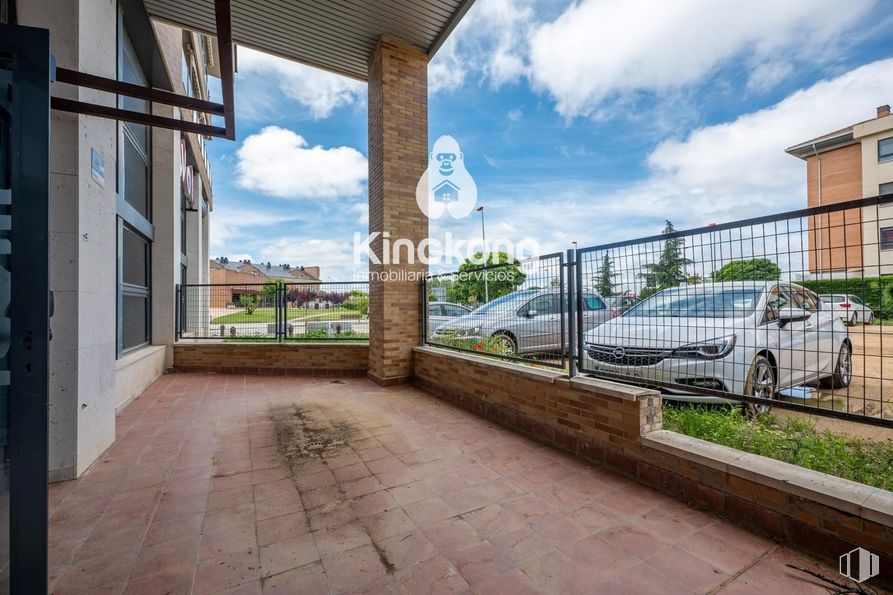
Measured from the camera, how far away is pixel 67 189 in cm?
253

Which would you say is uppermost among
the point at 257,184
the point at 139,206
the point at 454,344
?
the point at 257,184

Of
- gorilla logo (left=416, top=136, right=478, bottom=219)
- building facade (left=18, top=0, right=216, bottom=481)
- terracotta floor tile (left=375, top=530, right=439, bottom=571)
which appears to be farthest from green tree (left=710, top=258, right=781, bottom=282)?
gorilla logo (left=416, top=136, right=478, bottom=219)

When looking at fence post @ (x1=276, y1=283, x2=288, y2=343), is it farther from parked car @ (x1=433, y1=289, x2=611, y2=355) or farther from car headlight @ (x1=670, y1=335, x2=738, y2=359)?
car headlight @ (x1=670, y1=335, x2=738, y2=359)

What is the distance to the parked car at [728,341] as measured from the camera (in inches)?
83.6

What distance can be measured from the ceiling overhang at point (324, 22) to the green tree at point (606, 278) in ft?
13.4

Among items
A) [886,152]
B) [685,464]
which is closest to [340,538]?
→ [685,464]

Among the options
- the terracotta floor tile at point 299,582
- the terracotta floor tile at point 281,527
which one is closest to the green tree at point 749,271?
the terracotta floor tile at point 299,582

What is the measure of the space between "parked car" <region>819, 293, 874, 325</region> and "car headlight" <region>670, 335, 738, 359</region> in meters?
0.54

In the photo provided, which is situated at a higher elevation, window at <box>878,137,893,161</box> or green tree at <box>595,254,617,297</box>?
window at <box>878,137,893,161</box>

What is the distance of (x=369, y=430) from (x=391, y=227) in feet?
9.74

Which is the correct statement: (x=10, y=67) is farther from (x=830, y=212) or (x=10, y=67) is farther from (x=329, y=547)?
(x=830, y=212)

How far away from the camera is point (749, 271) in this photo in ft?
7.50

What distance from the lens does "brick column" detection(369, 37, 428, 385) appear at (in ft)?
17.7

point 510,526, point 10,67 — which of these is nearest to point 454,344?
point 510,526
